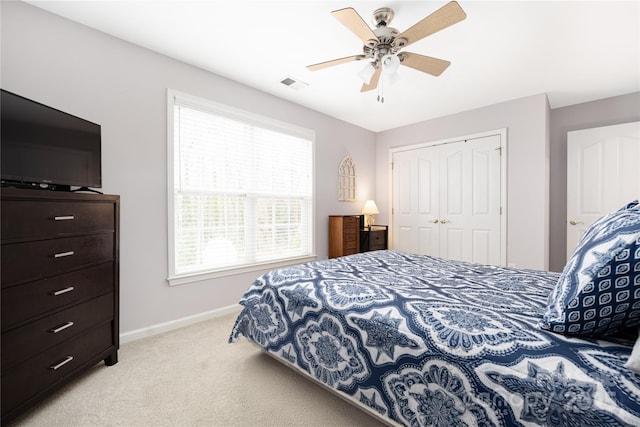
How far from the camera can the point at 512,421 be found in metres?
0.88

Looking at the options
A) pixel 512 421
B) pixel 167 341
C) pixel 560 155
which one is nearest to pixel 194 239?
pixel 167 341

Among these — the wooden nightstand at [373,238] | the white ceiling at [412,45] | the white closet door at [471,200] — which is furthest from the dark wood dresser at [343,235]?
the white ceiling at [412,45]

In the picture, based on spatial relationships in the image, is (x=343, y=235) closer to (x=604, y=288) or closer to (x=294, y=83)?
(x=294, y=83)

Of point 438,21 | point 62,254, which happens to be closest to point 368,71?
point 438,21

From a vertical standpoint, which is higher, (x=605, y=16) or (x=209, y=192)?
(x=605, y=16)

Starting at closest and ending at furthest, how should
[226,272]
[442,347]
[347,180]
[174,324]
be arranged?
[442,347], [174,324], [226,272], [347,180]

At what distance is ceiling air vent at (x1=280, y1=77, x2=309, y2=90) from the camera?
2992mm

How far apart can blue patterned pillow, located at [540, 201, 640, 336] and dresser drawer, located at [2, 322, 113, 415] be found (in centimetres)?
238

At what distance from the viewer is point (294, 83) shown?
306 cm

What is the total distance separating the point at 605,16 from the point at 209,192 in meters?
3.64

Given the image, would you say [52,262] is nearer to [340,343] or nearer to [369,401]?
[340,343]

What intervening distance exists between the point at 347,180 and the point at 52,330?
373cm

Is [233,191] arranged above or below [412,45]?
below

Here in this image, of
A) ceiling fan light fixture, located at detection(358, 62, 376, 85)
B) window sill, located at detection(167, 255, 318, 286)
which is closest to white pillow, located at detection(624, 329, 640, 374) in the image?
ceiling fan light fixture, located at detection(358, 62, 376, 85)
